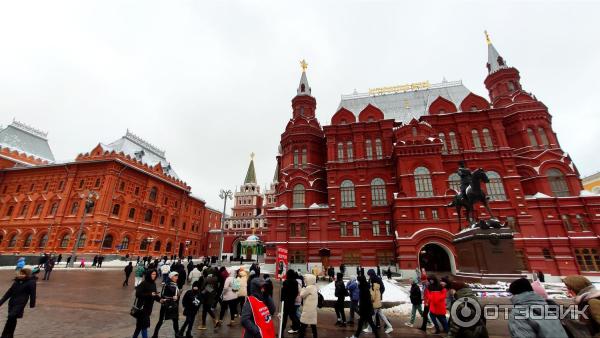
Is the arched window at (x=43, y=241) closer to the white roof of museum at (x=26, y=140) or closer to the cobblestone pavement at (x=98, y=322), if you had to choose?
the white roof of museum at (x=26, y=140)

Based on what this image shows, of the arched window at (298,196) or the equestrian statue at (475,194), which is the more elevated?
the arched window at (298,196)

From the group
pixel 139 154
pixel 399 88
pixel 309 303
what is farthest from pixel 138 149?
pixel 309 303

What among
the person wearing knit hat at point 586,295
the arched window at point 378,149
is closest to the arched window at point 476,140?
the arched window at point 378,149

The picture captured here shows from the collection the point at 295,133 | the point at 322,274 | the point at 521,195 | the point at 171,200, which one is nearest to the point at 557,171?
the point at 521,195

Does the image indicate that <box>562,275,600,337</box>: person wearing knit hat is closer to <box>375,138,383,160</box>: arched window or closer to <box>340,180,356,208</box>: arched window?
<box>340,180,356,208</box>: arched window

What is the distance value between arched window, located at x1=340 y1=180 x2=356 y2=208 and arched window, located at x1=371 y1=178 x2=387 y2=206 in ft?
7.48

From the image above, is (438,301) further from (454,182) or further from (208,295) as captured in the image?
(454,182)

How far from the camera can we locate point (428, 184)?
2708cm

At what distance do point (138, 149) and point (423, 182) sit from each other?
4548 centimetres

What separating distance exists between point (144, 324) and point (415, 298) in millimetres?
7517

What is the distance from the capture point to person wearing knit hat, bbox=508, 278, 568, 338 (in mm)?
2994

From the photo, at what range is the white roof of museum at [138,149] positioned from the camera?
4256 centimetres

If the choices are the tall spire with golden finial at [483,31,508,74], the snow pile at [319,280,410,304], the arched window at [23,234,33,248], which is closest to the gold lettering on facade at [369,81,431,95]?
the tall spire with golden finial at [483,31,508,74]

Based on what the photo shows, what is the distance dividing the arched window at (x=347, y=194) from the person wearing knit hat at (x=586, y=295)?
26.5 m
